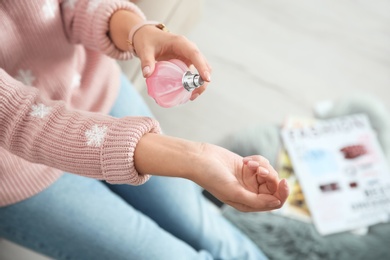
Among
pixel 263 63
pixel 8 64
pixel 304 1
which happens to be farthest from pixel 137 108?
pixel 304 1

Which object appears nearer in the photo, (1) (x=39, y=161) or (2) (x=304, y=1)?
(1) (x=39, y=161)

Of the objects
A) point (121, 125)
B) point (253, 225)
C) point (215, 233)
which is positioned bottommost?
point (253, 225)

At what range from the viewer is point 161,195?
882mm

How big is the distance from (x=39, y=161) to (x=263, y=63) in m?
1.09

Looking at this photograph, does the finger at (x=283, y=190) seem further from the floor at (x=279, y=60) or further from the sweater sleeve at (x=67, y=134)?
the floor at (x=279, y=60)

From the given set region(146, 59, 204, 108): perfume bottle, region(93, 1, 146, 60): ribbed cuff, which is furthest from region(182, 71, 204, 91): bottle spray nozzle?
region(93, 1, 146, 60): ribbed cuff

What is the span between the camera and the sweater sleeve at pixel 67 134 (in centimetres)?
58

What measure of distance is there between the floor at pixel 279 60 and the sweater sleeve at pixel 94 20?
1.98ft

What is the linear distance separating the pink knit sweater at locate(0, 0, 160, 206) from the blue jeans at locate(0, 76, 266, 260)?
0.04m

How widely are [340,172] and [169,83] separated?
869 millimetres

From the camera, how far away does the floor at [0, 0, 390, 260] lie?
145 cm

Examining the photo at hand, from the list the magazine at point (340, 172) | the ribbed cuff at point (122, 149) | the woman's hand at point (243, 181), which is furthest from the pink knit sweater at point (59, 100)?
the magazine at point (340, 172)

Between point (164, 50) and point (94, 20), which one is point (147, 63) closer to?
point (164, 50)

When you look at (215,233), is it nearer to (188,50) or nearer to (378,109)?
(188,50)
